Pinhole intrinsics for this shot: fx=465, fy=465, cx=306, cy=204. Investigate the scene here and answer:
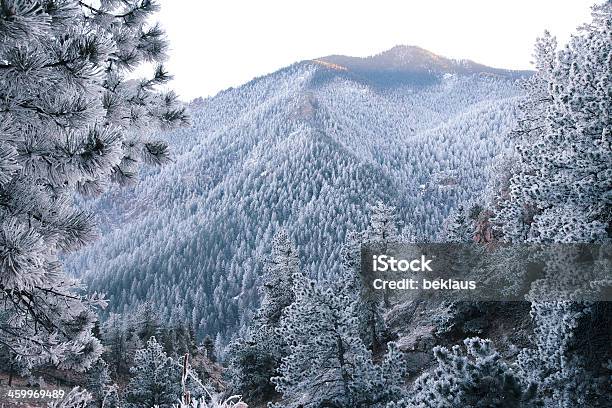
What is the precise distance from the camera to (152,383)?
21859 mm

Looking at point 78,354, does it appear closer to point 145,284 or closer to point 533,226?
point 533,226

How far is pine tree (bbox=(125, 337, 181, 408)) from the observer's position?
2156 centimetres

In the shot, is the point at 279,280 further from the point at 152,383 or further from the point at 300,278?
the point at 300,278

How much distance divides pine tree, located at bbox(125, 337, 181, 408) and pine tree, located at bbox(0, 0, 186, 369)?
59.9 feet

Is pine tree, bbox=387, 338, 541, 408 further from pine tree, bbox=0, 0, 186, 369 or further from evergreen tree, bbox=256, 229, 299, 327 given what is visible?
evergreen tree, bbox=256, 229, 299, 327

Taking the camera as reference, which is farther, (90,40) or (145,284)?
(145,284)

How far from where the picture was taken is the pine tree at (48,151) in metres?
2.86

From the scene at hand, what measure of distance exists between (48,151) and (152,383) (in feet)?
69.8

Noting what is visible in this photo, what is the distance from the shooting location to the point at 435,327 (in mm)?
23469

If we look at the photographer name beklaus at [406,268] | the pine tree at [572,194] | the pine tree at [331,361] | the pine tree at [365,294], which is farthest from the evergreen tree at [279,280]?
the pine tree at [572,194]

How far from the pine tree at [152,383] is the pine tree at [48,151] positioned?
18260 millimetres

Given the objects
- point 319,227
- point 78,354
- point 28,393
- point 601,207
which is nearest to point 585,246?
point 601,207

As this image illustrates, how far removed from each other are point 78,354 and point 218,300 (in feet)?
393

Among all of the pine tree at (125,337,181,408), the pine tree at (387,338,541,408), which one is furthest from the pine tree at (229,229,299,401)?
the pine tree at (387,338,541,408)
